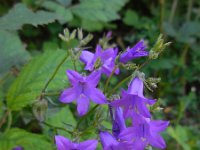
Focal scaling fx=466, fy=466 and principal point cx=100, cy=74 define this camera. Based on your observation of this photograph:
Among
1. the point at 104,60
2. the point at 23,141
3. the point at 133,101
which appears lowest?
the point at 23,141

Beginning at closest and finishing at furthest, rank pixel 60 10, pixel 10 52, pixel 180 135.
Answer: pixel 10 52 < pixel 60 10 < pixel 180 135

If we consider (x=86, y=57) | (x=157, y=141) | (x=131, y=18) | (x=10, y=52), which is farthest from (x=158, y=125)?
(x=131, y=18)

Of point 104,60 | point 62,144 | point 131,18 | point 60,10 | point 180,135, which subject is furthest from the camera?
point 131,18

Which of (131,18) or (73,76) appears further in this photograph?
(131,18)

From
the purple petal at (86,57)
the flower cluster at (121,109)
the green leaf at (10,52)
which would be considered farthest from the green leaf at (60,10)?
the flower cluster at (121,109)

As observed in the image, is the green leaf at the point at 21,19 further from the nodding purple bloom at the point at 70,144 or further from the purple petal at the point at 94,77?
the nodding purple bloom at the point at 70,144

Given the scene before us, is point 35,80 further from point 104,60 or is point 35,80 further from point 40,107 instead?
point 104,60

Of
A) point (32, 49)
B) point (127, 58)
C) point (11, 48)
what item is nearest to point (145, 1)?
point (32, 49)

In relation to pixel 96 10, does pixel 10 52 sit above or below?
below
